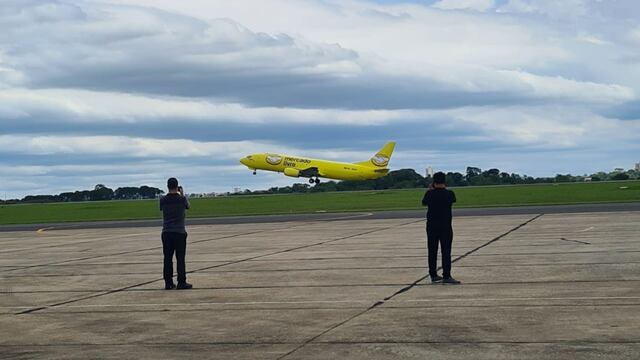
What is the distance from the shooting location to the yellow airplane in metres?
115

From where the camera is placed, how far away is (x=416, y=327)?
1088 centimetres

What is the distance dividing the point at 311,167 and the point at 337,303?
102 meters

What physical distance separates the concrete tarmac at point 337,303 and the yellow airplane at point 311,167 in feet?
291

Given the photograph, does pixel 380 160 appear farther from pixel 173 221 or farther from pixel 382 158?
pixel 173 221

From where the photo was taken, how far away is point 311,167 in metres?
115

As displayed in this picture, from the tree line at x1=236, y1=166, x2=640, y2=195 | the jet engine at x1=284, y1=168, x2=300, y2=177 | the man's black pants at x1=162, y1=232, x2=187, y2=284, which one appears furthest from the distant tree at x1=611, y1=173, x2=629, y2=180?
the man's black pants at x1=162, y1=232, x2=187, y2=284

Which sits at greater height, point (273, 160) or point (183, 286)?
point (273, 160)

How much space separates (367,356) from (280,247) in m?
16.6

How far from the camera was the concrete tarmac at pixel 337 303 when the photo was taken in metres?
9.82

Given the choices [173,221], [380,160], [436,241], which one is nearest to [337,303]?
[436,241]

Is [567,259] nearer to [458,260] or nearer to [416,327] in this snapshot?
[458,260]

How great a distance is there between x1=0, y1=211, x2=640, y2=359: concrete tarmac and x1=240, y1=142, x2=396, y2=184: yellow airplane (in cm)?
8879

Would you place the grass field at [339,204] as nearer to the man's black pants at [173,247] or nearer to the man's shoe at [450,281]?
the man's black pants at [173,247]

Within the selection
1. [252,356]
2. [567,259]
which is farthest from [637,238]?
[252,356]
